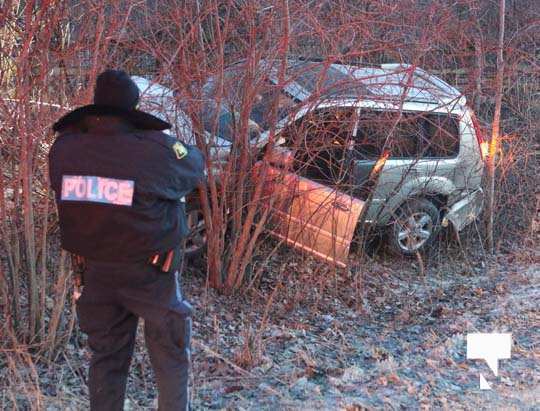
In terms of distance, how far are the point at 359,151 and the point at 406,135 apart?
2.47 ft

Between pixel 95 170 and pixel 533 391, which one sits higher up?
pixel 95 170

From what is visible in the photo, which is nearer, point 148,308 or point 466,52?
point 148,308

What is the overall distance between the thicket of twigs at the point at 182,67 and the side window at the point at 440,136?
1.35 feet

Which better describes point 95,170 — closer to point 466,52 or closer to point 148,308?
point 148,308

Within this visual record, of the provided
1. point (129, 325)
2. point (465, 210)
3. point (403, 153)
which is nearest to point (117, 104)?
point (129, 325)

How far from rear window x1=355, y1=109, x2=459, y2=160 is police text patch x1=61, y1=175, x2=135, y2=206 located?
11.6 feet

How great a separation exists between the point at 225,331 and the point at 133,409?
6.14 feet

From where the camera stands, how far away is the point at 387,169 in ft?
25.3

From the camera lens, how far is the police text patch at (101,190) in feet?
10.7

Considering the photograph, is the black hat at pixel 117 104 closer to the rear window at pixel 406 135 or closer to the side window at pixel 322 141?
the side window at pixel 322 141

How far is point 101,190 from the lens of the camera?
3277mm

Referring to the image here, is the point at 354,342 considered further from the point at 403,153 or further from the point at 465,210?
the point at 465,210

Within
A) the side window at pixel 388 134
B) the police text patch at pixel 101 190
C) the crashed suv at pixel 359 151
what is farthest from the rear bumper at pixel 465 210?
the police text patch at pixel 101 190

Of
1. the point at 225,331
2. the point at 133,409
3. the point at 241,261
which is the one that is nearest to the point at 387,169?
the point at 241,261
